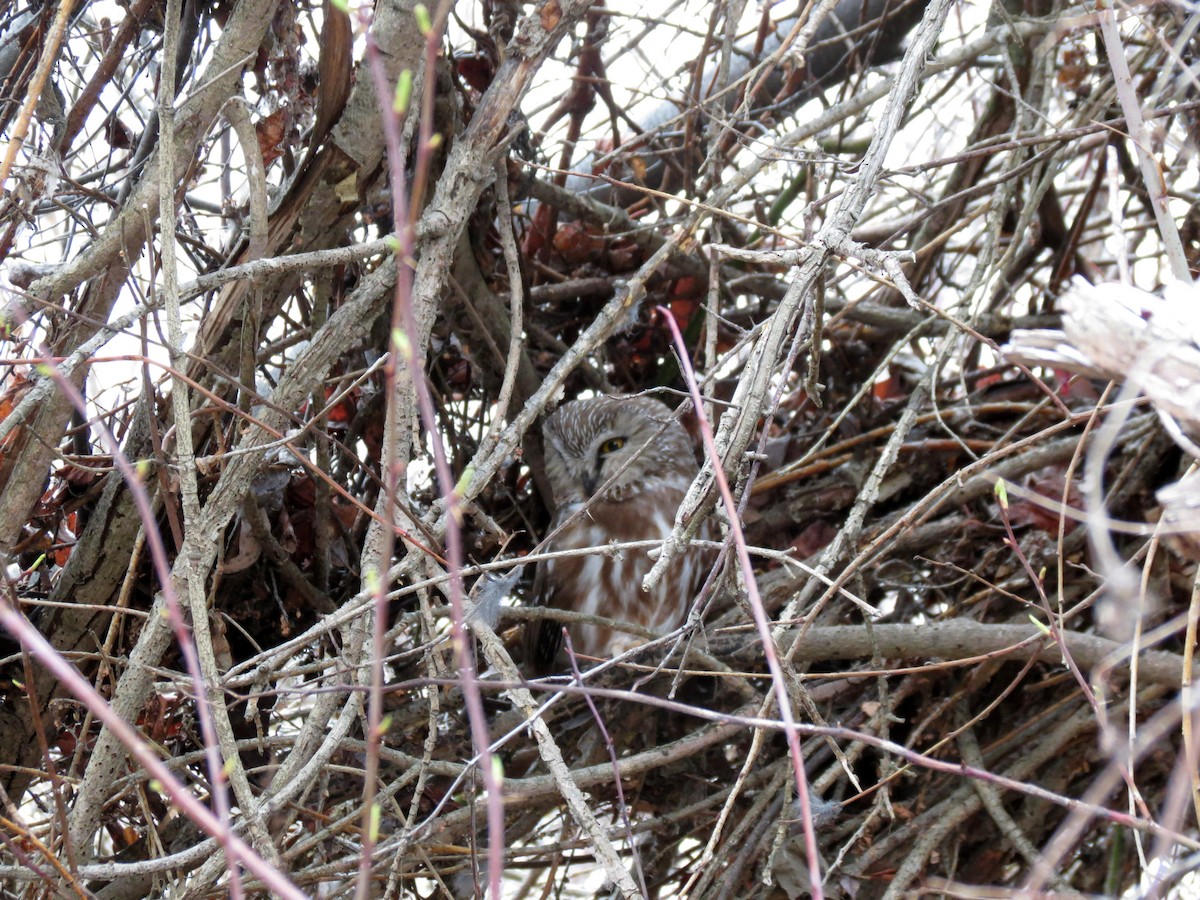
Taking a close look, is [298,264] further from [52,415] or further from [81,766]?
[81,766]

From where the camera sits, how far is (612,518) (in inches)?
146

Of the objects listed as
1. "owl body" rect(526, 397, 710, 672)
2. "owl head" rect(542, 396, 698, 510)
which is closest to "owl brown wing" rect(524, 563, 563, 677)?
"owl body" rect(526, 397, 710, 672)

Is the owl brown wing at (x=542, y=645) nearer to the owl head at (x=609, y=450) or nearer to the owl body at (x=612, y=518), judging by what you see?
the owl body at (x=612, y=518)

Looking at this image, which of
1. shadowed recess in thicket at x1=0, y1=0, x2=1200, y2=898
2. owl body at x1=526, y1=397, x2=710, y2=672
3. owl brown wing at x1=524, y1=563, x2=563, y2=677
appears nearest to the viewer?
shadowed recess in thicket at x1=0, y1=0, x2=1200, y2=898

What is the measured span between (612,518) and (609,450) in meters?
0.22

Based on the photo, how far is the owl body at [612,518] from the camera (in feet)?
11.6

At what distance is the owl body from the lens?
11.6ft

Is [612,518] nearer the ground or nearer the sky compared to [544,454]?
nearer the ground

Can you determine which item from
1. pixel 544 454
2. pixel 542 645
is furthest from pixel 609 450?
pixel 542 645

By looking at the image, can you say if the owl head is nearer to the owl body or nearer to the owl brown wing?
the owl body

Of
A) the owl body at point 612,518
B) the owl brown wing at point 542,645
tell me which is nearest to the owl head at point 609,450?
the owl body at point 612,518

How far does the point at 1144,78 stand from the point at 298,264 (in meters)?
2.66

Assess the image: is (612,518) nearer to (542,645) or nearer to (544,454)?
(544,454)

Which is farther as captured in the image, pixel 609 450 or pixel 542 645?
pixel 609 450
